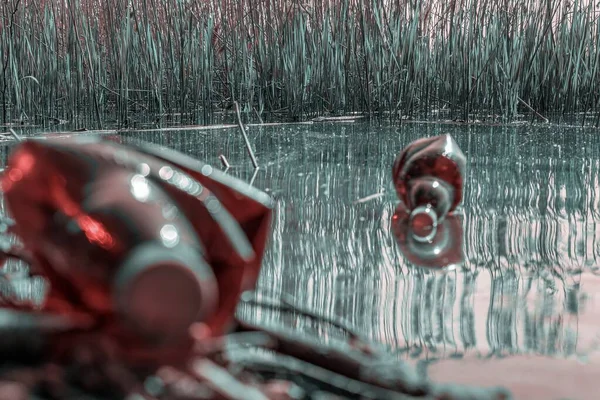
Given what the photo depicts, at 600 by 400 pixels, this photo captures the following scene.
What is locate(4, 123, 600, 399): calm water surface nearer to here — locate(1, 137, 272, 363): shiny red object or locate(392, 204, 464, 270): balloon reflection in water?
locate(392, 204, 464, 270): balloon reflection in water

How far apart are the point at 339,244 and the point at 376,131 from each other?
80.3 inches

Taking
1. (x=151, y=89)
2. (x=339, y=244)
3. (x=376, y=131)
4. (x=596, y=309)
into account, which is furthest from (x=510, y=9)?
(x=596, y=309)

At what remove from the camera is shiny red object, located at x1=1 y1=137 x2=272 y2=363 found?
12.8 inches

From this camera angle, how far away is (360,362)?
0.40m

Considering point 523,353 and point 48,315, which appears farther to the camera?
point 523,353

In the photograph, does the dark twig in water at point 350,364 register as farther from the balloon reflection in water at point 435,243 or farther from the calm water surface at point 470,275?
the balloon reflection in water at point 435,243

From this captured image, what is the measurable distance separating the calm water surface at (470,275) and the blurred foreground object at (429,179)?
0.15 ft

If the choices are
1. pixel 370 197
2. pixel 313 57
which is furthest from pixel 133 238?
pixel 313 57

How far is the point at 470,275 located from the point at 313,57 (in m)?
3.07

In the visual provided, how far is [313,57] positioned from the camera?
372 cm

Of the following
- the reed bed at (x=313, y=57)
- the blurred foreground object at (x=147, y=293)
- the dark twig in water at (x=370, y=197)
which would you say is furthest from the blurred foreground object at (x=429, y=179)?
the reed bed at (x=313, y=57)

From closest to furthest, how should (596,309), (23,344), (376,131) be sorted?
(23,344), (596,309), (376,131)

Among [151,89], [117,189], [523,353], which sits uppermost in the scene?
[151,89]

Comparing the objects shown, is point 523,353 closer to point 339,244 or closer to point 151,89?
point 339,244
